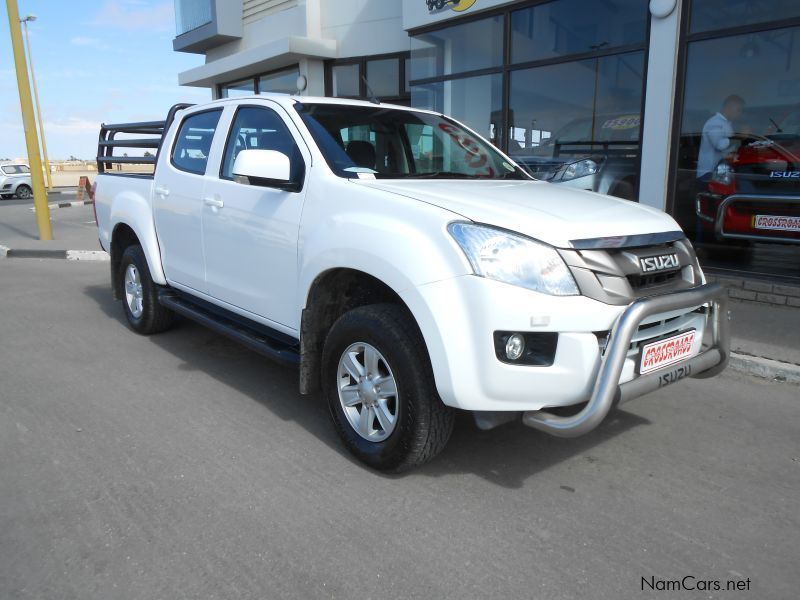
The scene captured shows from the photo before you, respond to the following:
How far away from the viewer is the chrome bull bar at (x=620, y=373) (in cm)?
257

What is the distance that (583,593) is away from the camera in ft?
7.54

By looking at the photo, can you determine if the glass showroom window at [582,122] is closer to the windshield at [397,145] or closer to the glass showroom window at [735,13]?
the glass showroom window at [735,13]

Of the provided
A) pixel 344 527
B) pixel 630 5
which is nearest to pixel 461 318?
pixel 344 527

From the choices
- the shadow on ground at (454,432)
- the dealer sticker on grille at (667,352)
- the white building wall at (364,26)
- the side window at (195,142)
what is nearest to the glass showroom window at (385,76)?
the white building wall at (364,26)

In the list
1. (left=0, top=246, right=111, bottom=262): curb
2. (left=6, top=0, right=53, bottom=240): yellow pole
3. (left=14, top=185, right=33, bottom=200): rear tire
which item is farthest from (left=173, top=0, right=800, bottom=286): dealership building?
(left=14, top=185, right=33, bottom=200): rear tire

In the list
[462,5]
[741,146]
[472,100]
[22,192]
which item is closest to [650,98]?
[741,146]

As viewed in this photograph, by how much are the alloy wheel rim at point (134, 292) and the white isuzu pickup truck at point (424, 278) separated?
123 cm

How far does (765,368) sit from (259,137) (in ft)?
12.9

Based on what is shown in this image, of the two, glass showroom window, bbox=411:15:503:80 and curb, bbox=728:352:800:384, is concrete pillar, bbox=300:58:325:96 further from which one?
curb, bbox=728:352:800:384

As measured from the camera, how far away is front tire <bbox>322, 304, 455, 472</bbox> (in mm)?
2869

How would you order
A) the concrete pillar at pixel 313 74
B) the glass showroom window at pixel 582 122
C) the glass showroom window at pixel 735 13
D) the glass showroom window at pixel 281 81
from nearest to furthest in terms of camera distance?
1. the glass showroom window at pixel 735 13
2. the glass showroom window at pixel 582 122
3. the concrete pillar at pixel 313 74
4. the glass showroom window at pixel 281 81

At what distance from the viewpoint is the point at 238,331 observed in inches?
161

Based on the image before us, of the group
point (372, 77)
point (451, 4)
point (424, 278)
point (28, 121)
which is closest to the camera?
point (424, 278)

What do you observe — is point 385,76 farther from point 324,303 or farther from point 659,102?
point 324,303
